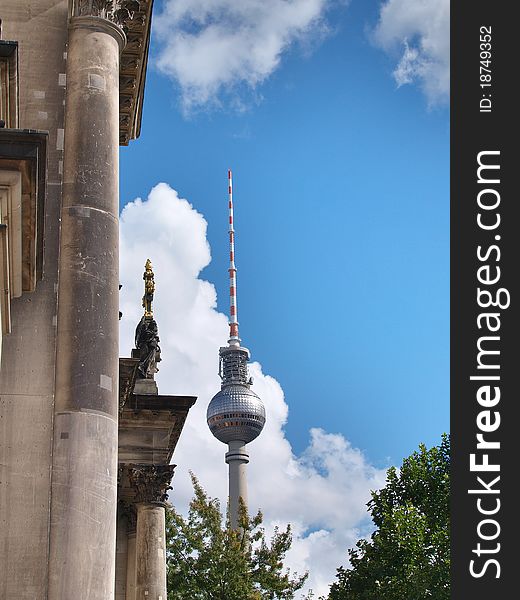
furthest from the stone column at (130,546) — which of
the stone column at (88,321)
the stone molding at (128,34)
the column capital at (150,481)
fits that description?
the stone column at (88,321)

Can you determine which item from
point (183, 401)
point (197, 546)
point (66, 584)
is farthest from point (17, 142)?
point (197, 546)

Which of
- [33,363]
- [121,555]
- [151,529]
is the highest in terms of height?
[33,363]

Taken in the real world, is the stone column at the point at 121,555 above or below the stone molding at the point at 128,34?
below

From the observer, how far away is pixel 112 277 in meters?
21.2

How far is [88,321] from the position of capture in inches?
809

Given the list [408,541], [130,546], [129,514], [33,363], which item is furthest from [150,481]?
[408,541]

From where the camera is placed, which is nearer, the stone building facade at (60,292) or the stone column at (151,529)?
the stone building facade at (60,292)

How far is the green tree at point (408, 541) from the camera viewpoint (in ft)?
238

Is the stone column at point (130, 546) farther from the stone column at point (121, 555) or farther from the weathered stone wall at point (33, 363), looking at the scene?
the weathered stone wall at point (33, 363)

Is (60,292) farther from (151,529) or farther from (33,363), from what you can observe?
(151,529)

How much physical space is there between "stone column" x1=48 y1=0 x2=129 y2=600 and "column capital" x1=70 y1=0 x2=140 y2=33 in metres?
0.02


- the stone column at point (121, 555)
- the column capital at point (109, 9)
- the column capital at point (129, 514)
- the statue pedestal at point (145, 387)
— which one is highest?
the column capital at point (109, 9)

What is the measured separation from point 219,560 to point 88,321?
53869mm

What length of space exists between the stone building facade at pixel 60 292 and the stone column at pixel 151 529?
15.4 metres
